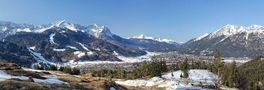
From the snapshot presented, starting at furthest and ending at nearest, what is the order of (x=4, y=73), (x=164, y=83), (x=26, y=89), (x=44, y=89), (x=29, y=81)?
(x=164, y=83), (x=4, y=73), (x=29, y=81), (x=44, y=89), (x=26, y=89)

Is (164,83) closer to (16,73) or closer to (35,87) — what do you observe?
(16,73)

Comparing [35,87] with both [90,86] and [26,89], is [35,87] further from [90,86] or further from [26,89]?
[90,86]

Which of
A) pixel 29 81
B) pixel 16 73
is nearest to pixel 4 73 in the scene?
pixel 16 73

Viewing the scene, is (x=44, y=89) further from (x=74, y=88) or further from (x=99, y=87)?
(x=99, y=87)

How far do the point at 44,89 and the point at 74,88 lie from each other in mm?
12395

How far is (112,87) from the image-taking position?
103938 mm

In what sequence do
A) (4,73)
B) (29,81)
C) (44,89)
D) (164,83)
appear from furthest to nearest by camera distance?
(164,83)
(4,73)
(29,81)
(44,89)

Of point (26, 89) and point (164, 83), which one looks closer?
point (26, 89)

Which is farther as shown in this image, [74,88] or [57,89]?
[74,88]

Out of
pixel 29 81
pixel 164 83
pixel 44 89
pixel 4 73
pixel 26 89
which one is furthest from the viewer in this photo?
pixel 164 83

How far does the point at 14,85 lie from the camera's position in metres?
71.5

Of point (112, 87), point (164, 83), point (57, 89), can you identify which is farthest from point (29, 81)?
point (164, 83)

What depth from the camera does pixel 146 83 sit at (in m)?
199

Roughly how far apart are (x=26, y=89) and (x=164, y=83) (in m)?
129
